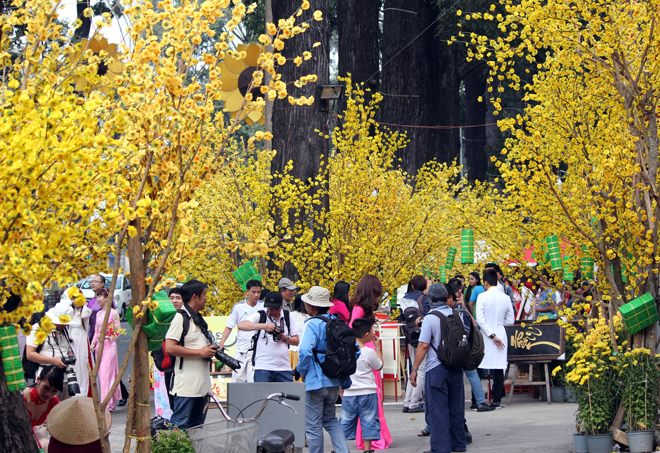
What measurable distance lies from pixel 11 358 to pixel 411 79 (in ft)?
65.2

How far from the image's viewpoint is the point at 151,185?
4188 millimetres

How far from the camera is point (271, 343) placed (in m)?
7.93

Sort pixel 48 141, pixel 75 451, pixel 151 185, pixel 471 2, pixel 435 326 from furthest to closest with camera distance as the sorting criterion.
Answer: pixel 471 2
pixel 435 326
pixel 75 451
pixel 151 185
pixel 48 141

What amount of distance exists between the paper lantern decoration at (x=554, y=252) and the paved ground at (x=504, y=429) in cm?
192

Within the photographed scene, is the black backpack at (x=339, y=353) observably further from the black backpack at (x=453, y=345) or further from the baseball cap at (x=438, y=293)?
the baseball cap at (x=438, y=293)

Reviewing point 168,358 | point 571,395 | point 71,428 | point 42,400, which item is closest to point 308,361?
point 168,358

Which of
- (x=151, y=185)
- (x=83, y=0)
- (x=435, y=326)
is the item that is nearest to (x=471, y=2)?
(x=435, y=326)

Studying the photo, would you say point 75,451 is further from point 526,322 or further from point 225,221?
point 526,322

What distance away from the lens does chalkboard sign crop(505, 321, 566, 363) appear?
36.5 feet

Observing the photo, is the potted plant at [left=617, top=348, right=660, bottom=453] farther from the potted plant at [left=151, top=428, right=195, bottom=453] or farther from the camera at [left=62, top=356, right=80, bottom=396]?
the camera at [left=62, top=356, right=80, bottom=396]

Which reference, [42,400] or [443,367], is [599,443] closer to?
[443,367]

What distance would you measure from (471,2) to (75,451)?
742 inches

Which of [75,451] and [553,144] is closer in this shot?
[75,451]

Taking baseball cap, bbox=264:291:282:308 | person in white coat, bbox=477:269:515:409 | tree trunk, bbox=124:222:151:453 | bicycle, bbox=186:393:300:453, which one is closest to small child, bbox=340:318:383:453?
baseball cap, bbox=264:291:282:308
